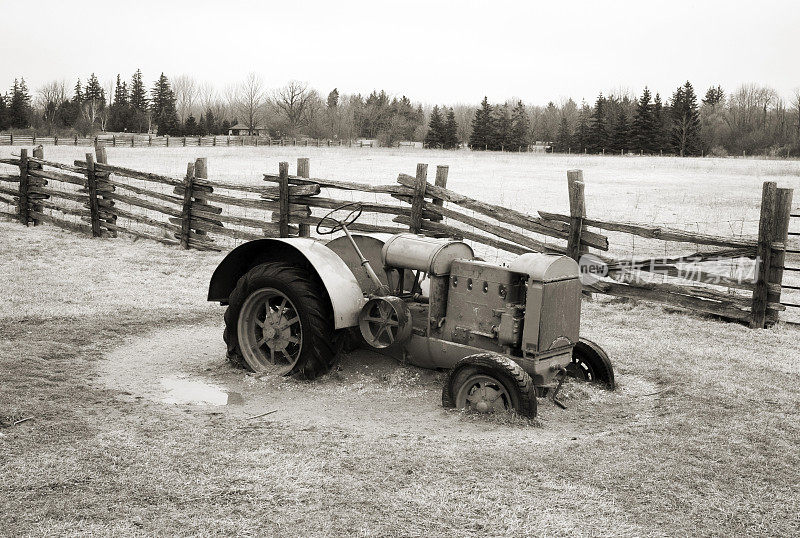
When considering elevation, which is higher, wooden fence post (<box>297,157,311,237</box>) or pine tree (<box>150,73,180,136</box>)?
pine tree (<box>150,73,180,136</box>)

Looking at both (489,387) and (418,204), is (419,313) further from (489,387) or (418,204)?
(418,204)

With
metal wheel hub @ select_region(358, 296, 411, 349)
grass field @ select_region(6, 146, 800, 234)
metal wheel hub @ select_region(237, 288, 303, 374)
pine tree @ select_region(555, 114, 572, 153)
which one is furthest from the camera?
pine tree @ select_region(555, 114, 572, 153)

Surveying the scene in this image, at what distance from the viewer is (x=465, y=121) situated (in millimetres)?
116562

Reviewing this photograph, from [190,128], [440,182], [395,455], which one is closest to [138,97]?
[190,128]

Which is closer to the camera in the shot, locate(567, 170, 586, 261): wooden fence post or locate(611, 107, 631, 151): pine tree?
locate(567, 170, 586, 261): wooden fence post

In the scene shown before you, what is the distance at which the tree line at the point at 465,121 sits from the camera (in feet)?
244

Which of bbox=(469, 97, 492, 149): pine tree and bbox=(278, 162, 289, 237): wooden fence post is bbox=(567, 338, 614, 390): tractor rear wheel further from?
bbox=(469, 97, 492, 149): pine tree

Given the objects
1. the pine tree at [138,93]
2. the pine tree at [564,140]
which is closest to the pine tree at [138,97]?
the pine tree at [138,93]

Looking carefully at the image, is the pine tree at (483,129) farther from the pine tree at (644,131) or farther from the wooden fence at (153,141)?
the pine tree at (644,131)

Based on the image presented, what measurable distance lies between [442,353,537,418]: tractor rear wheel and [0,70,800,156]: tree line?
219ft

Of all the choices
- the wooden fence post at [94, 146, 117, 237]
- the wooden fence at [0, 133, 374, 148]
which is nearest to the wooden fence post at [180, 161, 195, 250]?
the wooden fence post at [94, 146, 117, 237]

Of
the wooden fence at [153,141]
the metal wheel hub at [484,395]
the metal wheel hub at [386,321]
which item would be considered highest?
the wooden fence at [153,141]

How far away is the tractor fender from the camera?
6258 mm

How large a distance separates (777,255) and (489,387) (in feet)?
16.3
